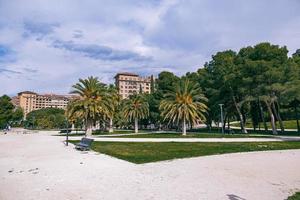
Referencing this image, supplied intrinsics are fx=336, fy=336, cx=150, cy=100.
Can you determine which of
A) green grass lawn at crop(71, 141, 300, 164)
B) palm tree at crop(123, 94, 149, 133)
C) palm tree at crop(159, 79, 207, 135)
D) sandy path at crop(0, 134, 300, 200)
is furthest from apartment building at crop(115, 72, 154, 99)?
sandy path at crop(0, 134, 300, 200)

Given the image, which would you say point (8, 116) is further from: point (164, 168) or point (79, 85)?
point (164, 168)

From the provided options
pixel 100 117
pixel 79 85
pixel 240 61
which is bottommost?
pixel 100 117

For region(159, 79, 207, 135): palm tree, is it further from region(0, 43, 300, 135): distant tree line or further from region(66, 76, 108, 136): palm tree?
region(66, 76, 108, 136): palm tree

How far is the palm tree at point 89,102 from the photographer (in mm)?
49531

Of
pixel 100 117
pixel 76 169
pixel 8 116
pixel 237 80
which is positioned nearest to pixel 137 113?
pixel 100 117

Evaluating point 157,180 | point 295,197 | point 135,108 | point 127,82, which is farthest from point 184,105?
point 127,82

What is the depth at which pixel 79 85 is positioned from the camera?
50.3 metres

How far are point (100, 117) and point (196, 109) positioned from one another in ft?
48.9

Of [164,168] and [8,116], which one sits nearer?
[164,168]

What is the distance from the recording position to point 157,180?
10883 mm

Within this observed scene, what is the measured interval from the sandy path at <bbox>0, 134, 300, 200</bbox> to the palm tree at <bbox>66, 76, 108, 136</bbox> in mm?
34120

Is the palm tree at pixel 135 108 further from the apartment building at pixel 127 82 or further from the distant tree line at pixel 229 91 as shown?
the apartment building at pixel 127 82

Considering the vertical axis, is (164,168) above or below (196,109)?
below

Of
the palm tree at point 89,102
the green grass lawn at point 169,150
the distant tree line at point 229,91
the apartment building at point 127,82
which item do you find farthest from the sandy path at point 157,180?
the apartment building at point 127,82
